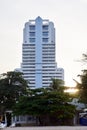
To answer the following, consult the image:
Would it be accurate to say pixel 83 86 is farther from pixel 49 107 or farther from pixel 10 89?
pixel 10 89

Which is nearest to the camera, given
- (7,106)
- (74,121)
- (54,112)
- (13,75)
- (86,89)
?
(86,89)

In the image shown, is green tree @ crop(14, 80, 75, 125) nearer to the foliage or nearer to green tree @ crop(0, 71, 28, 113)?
green tree @ crop(0, 71, 28, 113)

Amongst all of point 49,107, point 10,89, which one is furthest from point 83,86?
point 10,89

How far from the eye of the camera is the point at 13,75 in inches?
2940

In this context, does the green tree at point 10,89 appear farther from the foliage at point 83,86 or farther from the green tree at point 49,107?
the foliage at point 83,86

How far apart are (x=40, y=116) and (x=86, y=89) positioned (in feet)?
104

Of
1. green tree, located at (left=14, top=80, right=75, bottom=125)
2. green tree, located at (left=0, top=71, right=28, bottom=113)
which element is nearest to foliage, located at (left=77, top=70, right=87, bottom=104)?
green tree, located at (left=14, top=80, right=75, bottom=125)

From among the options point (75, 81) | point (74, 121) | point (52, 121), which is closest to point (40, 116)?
point (52, 121)

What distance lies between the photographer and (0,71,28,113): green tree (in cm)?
7081

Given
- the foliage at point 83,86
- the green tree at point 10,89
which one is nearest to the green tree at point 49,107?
the green tree at point 10,89

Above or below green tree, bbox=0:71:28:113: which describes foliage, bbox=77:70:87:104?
above

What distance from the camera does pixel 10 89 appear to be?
72.1 m

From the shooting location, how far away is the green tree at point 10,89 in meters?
70.8

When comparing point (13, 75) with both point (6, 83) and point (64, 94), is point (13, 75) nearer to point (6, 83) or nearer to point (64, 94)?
point (6, 83)
